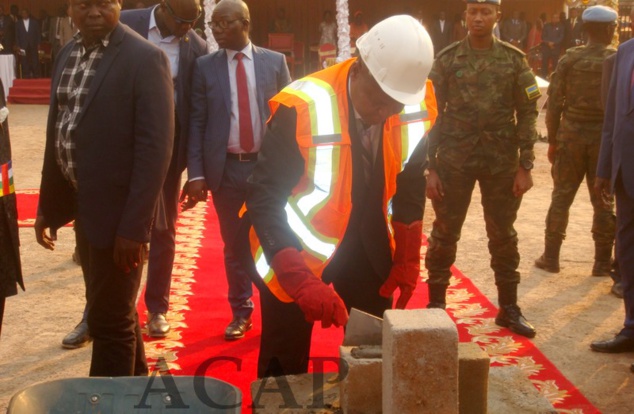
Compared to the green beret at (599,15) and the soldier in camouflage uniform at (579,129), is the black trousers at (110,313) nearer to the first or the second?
the soldier in camouflage uniform at (579,129)

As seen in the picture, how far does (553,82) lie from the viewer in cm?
710

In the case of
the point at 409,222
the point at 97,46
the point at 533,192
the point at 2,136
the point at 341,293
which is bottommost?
the point at 533,192

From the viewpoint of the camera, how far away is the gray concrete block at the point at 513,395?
319 centimetres

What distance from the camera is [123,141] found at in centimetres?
385

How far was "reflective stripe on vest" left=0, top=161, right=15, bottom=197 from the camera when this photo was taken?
3.88 meters

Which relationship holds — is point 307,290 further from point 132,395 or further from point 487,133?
point 487,133

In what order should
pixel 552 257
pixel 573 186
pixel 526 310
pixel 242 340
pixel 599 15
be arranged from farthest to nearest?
pixel 552 257 < pixel 573 186 < pixel 599 15 < pixel 526 310 < pixel 242 340

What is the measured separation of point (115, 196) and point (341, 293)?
1037 millimetres

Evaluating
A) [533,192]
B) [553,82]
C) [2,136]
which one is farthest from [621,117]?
[533,192]

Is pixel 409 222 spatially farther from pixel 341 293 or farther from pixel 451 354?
pixel 451 354

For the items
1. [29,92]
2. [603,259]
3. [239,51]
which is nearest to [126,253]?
[239,51]

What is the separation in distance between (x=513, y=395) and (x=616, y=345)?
7.67 feet

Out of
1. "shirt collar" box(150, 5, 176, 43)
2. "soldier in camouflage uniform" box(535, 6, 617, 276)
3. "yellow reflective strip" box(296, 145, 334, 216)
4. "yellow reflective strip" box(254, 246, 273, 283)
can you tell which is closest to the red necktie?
"shirt collar" box(150, 5, 176, 43)

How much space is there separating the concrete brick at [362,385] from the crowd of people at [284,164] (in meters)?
0.22
